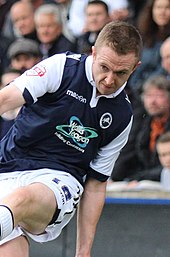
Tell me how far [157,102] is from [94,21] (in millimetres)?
1435

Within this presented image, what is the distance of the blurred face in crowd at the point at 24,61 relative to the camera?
805 cm

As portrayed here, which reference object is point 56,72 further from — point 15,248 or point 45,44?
point 45,44

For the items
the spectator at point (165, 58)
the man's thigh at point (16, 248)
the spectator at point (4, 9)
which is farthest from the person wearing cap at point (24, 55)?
the man's thigh at point (16, 248)

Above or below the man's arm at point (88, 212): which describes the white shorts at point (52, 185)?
above

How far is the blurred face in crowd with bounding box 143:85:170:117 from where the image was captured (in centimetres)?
698

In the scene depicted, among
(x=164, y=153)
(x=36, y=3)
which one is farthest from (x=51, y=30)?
(x=164, y=153)

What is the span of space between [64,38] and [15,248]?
395 cm

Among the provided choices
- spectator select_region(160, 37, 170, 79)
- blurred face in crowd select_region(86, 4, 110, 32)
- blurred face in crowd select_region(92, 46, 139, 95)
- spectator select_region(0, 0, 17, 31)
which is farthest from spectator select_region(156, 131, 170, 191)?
spectator select_region(0, 0, 17, 31)

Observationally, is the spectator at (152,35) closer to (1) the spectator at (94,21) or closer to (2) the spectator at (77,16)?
(1) the spectator at (94,21)

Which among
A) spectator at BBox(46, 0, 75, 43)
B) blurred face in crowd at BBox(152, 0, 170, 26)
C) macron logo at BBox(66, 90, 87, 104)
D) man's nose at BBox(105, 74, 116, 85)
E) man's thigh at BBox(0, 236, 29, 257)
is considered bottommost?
spectator at BBox(46, 0, 75, 43)

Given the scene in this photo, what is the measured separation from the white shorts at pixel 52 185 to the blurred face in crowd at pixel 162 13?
3.22 meters

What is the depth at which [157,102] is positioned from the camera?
7035 mm

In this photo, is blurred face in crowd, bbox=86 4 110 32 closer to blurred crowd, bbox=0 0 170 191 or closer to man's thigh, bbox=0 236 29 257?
blurred crowd, bbox=0 0 170 191

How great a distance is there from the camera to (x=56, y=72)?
4602 millimetres
